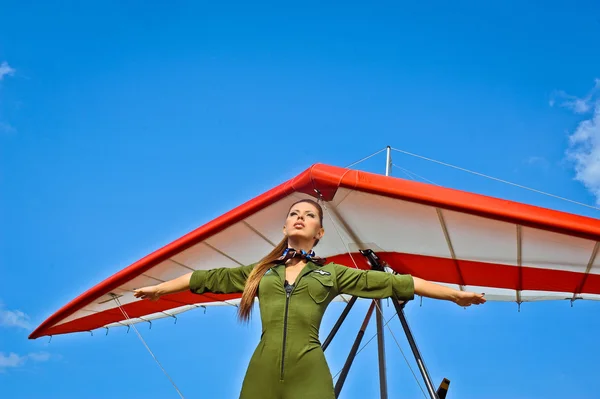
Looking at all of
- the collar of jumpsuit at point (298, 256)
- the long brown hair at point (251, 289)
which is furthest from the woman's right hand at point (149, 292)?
the collar of jumpsuit at point (298, 256)

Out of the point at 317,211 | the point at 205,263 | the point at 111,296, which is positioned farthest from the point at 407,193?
the point at 111,296

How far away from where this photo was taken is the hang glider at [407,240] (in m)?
4.76

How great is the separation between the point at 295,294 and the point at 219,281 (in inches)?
23.5

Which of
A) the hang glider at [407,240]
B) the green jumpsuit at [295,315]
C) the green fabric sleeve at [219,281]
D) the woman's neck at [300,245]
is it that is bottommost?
the green jumpsuit at [295,315]

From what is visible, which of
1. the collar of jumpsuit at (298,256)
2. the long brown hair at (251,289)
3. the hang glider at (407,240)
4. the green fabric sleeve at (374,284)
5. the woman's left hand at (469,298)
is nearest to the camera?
the woman's left hand at (469,298)

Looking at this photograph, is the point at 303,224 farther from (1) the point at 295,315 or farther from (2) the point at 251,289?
(1) the point at 295,315

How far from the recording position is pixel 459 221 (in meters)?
5.20

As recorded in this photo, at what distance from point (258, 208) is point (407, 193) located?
1.52 m

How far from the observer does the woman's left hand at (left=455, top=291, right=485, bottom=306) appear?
3262 millimetres

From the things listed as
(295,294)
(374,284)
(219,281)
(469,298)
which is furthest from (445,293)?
(219,281)

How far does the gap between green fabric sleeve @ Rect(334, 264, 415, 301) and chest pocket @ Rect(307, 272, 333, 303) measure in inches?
3.8

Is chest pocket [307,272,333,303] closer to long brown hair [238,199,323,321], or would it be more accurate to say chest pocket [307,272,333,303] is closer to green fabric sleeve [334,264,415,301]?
green fabric sleeve [334,264,415,301]

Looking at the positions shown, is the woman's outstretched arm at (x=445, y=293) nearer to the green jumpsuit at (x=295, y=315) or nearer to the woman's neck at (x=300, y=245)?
the green jumpsuit at (x=295, y=315)

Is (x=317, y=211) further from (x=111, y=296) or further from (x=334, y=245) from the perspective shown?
(x=111, y=296)
